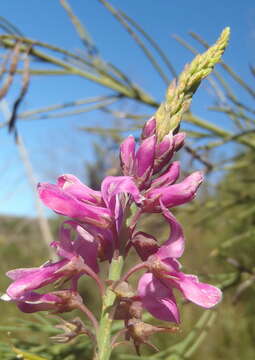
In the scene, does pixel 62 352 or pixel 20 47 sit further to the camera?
pixel 20 47

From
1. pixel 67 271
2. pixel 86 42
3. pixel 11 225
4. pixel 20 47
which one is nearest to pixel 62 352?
pixel 67 271

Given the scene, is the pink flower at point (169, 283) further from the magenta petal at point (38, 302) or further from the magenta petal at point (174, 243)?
the magenta petal at point (38, 302)

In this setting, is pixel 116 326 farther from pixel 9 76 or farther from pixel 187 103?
pixel 9 76

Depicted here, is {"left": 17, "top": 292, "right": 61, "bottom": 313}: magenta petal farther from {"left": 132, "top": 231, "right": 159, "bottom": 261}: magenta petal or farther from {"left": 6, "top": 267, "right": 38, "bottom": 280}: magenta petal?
{"left": 132, "top": 231, "right": 159, "bottom": 261}: magenta petal

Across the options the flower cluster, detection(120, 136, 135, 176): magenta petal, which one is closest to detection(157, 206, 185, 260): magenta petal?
the flower cluster

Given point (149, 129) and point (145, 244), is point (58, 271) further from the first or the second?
point (149, 129)

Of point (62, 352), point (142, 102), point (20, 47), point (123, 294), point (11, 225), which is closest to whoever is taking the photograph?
point (123, 294)

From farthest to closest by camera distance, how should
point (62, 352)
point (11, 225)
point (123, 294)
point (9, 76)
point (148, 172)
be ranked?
point (11, 225) → point (9, 76) → point (62, 352) → point (148, 172) → point (123, 294)

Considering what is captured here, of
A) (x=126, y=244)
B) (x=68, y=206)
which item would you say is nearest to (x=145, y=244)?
(x=126, y=244)
